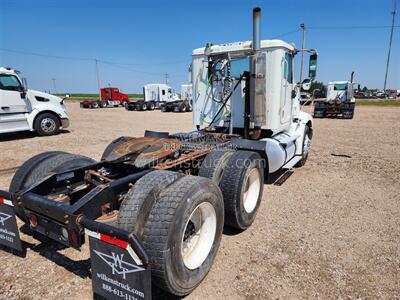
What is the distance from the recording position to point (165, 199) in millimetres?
2223

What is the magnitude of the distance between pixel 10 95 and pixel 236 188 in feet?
33.9

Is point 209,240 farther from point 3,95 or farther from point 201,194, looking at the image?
point 3,95

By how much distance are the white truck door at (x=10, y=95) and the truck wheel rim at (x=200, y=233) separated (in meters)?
10.3

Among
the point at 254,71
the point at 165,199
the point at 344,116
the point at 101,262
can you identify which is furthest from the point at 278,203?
the point at 344,116

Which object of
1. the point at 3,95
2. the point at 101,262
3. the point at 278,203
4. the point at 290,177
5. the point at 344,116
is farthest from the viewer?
the point at 344,116

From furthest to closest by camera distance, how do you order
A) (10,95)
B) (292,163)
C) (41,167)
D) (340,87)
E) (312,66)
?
(340,87)
(10,95)
(312,66)
(292,163)
(41,167)

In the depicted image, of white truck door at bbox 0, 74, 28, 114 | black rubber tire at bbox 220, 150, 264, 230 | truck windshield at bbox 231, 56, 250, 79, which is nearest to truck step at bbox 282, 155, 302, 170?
truck windshield at bbox 231, 56, 250, 79

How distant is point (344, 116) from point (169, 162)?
1963cm

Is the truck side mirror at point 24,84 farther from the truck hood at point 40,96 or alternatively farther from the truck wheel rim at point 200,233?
the truck wheel rim at point 200,233

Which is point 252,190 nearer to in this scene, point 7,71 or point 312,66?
point 312,66

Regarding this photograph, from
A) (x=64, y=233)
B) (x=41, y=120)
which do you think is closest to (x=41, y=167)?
(x=64, y=233)

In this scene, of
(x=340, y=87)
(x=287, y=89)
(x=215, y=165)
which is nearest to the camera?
(x=215, y=165)

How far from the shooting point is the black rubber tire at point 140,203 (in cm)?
212

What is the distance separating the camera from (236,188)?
3213mm
